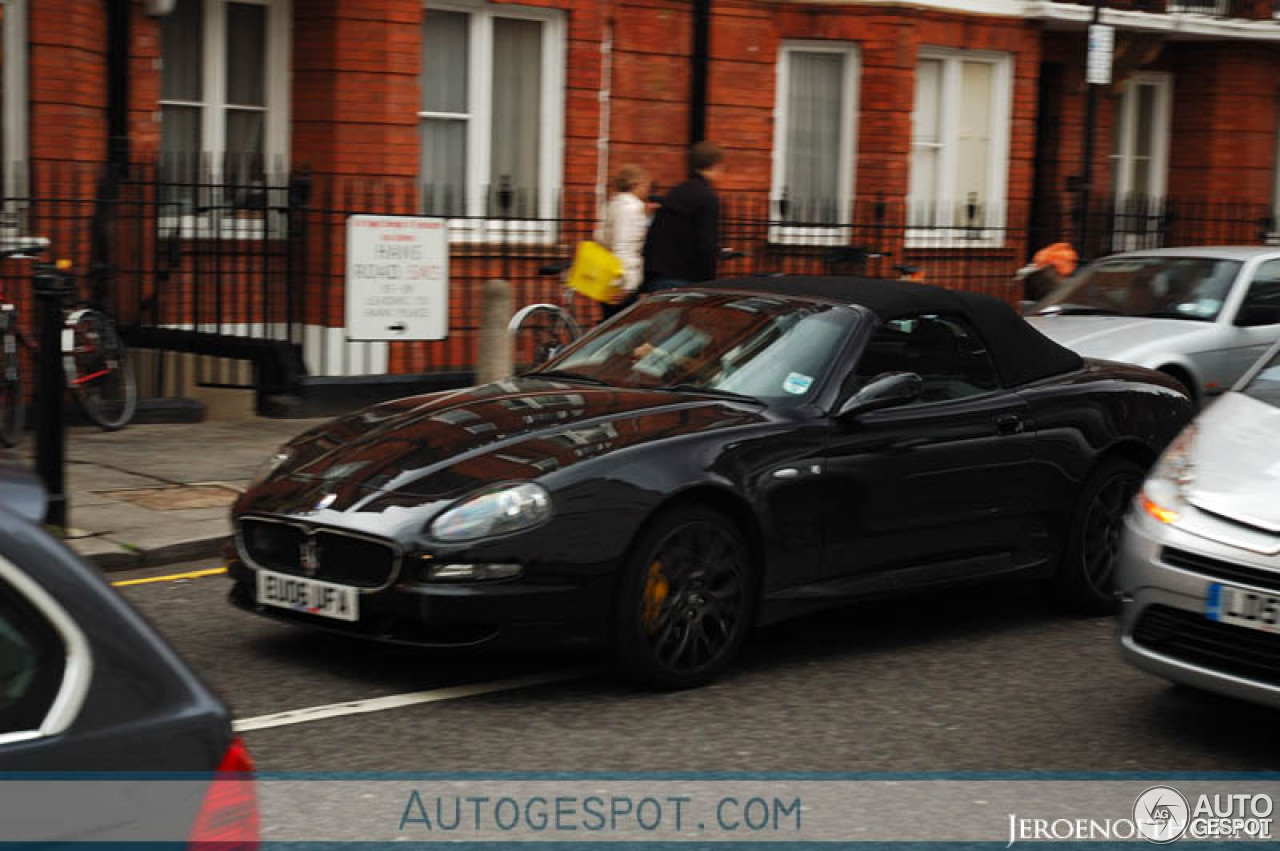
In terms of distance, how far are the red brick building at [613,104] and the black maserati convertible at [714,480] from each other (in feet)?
22.7

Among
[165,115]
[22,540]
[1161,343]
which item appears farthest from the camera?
[165,115]

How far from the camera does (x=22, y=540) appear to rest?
2.51 meters

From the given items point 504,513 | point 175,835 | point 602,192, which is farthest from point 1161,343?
point 175,835

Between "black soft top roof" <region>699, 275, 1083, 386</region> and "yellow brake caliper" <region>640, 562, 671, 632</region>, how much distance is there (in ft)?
5.61

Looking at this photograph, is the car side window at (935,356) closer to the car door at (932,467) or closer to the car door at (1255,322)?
the car door at (932,467)

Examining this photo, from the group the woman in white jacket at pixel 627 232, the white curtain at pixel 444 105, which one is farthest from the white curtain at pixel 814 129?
the woman in white jacket at pixel 627 232

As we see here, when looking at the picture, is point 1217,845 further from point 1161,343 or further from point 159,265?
point 159,265

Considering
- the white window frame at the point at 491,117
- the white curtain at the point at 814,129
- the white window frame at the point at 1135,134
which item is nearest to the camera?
the white window frame at the point at 491,117

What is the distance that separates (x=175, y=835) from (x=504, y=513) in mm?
3410

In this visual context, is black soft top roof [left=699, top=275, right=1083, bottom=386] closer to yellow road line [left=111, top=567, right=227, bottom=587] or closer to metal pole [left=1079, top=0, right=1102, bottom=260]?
yellow road line [left=111, top=567, right=227, bottom=587]

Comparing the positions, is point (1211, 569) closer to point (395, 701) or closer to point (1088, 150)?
point (395, 701)

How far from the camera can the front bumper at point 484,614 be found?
5914mm

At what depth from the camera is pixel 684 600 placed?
6.34 meters

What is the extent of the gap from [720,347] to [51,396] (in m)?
3.25
